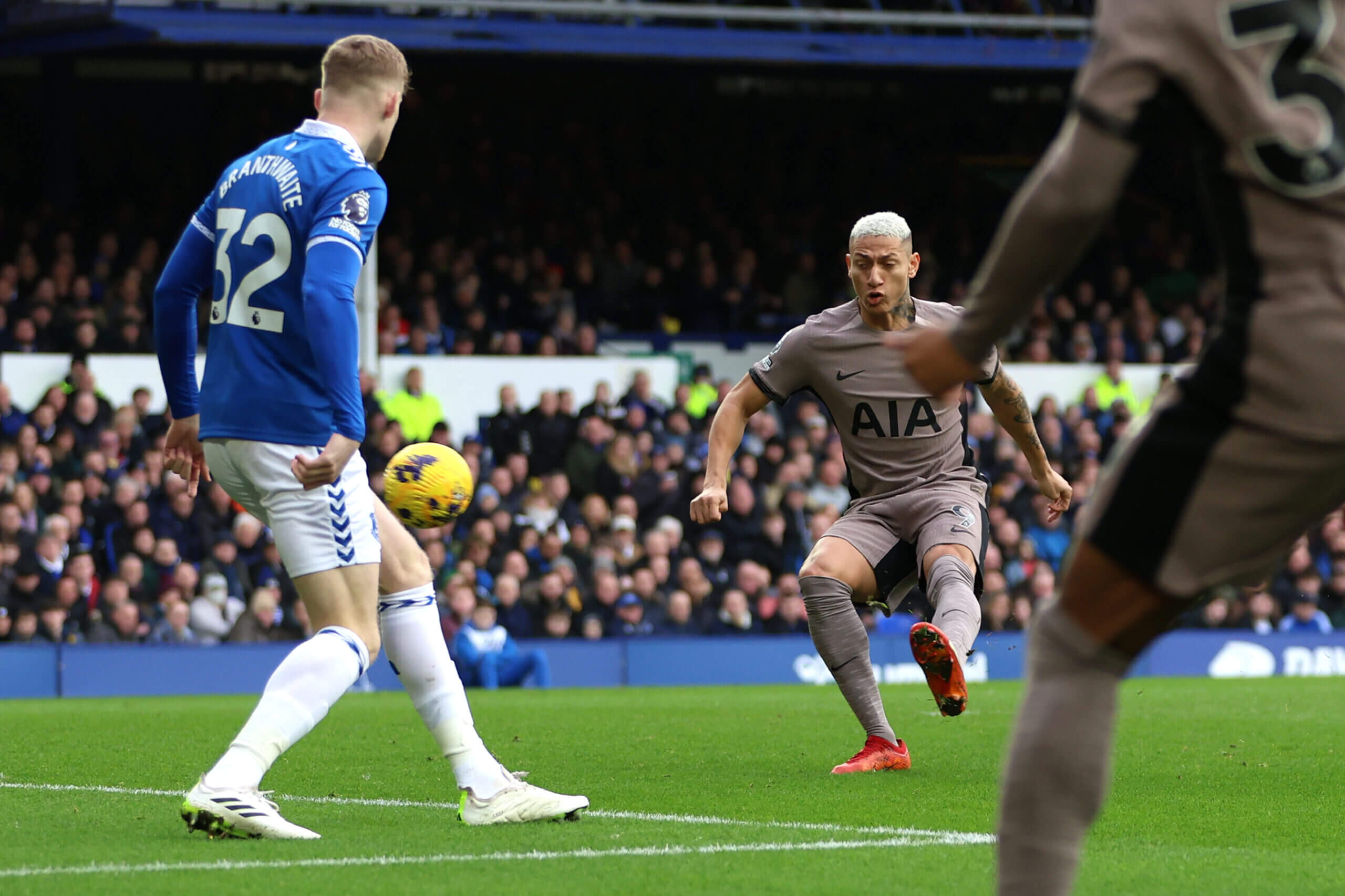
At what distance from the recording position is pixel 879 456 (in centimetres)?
866

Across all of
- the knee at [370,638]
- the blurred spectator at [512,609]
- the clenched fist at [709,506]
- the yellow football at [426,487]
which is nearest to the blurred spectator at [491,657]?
the blurred spectator at [512,609]

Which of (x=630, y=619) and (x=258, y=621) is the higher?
(x=258, y=621)

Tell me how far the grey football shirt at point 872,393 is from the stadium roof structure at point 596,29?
12.4 m

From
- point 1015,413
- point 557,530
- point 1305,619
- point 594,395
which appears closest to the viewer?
point 1015,413

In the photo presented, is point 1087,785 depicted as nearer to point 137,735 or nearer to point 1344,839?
point 1344,839

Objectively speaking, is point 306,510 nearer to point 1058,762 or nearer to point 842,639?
point 1058,762

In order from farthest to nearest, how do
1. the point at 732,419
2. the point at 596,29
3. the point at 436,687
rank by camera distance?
the point at 596,29 → the point at 732,419 → the point at 436,687

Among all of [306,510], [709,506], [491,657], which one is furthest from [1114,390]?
[306,510]

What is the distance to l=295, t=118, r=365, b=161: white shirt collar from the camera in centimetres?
570

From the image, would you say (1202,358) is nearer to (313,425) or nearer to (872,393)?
(313,425)

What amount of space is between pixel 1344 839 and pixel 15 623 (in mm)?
13217

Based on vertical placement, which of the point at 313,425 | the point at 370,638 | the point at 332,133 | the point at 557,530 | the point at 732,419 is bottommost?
the point at 557,530

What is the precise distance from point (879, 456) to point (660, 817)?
2887 millimetres

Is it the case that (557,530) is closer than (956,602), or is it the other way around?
(956,602)
